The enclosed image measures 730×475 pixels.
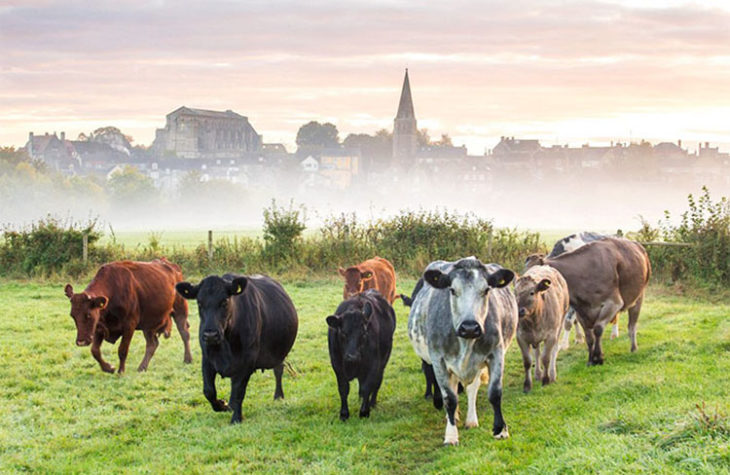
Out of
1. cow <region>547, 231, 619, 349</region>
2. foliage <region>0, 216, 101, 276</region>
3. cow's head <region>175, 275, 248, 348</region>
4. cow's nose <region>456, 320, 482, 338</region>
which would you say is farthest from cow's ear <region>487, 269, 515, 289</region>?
foliage <region>0, 216, 101, 276</region>

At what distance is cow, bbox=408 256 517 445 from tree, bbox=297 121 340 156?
15121cm

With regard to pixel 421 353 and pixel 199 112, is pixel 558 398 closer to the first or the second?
pixel 421 353

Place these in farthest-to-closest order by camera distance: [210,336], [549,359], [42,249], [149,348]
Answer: [42,249], [149,348], [549,359], [210,336]

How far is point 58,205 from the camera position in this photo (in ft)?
358

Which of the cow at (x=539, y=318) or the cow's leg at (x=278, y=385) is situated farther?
the cow at (x=539, y=318)

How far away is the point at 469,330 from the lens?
23.6 ft

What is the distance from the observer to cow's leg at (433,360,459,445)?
25.4ft

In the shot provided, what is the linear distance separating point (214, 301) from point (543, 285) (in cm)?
428

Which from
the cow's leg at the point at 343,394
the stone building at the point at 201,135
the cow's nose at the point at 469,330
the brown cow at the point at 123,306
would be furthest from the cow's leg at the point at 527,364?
the stone building at the point at 201,135

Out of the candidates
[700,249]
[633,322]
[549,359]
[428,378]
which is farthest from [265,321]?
[700,249]

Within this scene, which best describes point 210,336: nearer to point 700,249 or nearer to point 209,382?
point 209,382

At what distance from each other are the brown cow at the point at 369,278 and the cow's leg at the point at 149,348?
3.46 meters

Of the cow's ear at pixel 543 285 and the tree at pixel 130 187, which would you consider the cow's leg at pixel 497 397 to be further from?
the tree at pixel 130 187

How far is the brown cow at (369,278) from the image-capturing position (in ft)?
47.3
